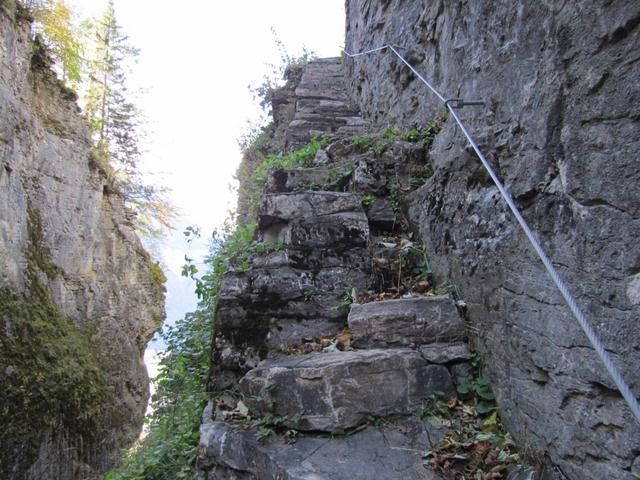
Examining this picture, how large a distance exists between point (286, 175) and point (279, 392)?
2411mm

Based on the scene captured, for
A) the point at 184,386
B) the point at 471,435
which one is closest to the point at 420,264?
the point at 471,435

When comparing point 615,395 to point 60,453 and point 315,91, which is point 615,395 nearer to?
point 60,453

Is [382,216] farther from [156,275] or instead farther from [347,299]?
[156,275]

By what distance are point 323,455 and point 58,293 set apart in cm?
686

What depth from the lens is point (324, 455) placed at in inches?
87.0

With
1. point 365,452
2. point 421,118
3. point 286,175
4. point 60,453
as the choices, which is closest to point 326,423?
point 365,452

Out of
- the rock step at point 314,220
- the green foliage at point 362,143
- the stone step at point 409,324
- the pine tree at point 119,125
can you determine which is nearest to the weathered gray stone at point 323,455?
the stone step at point 409,324

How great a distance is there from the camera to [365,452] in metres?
2.19

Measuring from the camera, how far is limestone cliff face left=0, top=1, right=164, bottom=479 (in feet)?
18.5

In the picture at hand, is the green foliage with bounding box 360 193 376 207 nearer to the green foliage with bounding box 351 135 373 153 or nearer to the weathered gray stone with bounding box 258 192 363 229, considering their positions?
the weathered gray stone with bounding box 258 192 363 229

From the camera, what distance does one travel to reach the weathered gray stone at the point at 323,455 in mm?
2061

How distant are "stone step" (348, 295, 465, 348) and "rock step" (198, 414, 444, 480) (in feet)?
1.76

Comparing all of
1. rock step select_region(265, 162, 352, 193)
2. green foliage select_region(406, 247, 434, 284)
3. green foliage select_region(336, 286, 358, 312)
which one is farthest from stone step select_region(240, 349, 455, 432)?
rock step select_region(265, 162, 352, 193)

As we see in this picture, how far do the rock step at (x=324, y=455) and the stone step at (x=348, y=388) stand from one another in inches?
3.9
